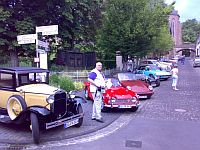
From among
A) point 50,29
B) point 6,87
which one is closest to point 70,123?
point 6,87

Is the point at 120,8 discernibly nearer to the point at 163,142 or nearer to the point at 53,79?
the point at 53,79

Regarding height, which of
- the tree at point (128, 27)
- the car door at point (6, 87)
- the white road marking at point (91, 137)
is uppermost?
the tree at point (128, 27)

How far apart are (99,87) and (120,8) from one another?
21.3 metres

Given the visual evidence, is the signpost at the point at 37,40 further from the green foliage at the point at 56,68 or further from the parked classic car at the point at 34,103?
the green foliage at the point at 56,68

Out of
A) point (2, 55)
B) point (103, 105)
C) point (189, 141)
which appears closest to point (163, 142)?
point (189, 141)

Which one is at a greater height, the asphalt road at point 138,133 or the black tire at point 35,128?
the black tire at point 35,128

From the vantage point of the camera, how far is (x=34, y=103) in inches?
356

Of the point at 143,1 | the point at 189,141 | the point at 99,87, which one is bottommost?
the point at 189,141

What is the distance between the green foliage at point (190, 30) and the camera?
15375cm

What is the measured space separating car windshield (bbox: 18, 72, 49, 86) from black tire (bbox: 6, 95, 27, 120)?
2.05ft

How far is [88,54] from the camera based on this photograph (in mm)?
27156

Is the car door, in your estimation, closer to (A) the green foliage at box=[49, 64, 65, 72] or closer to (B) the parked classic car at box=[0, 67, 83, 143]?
(B) the parked classic car at box=[0, 67, 83, 143]

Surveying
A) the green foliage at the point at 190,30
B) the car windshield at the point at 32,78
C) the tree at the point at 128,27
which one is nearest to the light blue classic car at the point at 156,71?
the tree at the point at 128,27

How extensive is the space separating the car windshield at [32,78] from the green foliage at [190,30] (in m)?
149
